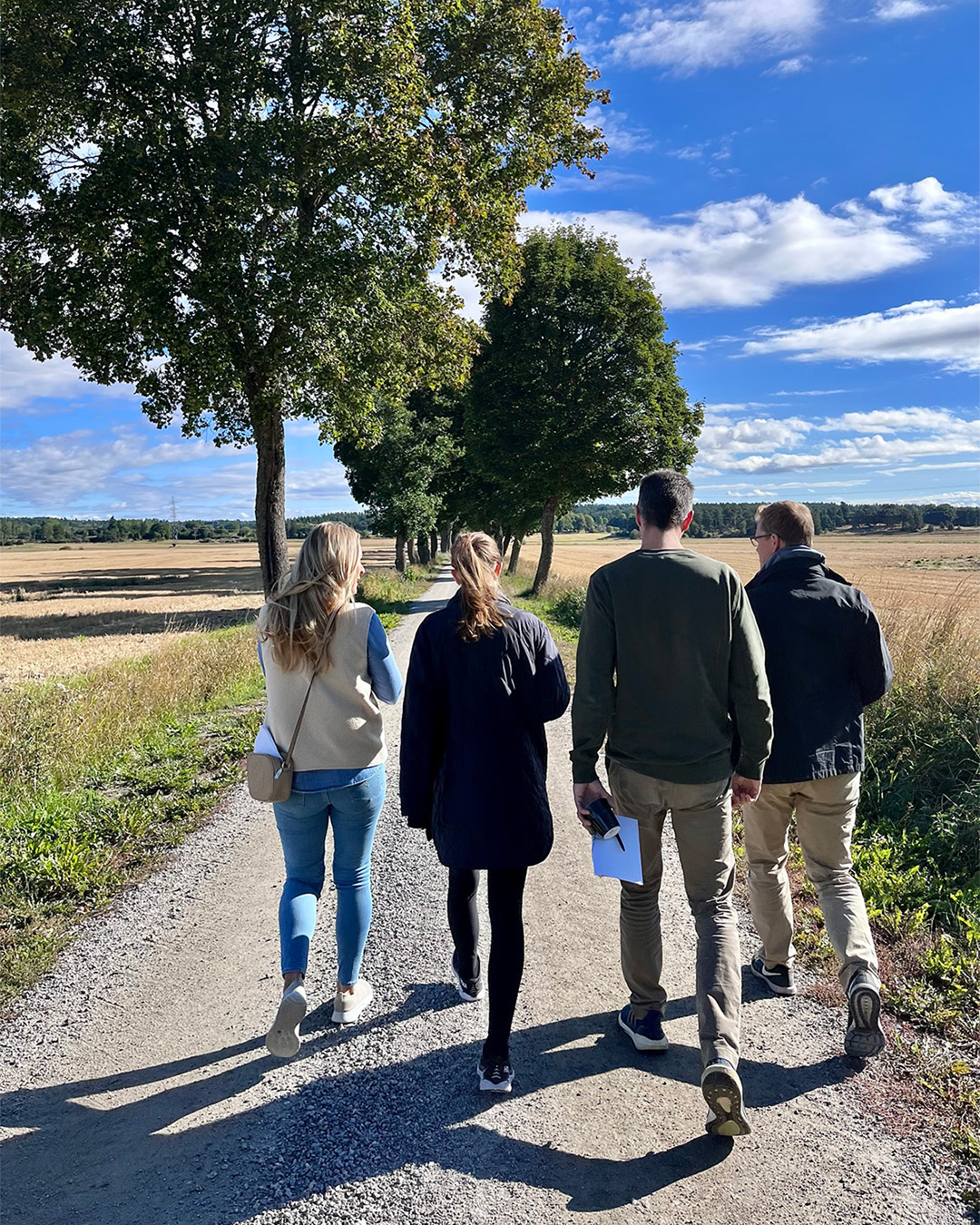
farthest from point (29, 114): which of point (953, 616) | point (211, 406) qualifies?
point (953, 616)

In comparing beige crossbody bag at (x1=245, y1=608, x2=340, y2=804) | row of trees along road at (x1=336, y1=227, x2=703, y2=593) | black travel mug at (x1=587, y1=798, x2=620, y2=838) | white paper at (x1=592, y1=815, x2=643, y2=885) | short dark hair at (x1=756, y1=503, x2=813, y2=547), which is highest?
row of trees along road at (x1=336, y1=227, x2=703, y2=593)

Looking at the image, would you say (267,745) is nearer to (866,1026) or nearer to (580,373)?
(866,1026)

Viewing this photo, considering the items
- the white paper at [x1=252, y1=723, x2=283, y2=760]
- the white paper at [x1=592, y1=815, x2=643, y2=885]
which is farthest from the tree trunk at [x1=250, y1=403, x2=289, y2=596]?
the white paper at [x1=592, y1=815, x2=643, y2=885]

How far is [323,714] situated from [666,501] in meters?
1.74

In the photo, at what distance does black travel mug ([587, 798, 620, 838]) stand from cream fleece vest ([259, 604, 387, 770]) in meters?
0.98

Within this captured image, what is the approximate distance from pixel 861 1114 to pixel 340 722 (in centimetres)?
257

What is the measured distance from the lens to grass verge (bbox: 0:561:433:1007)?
4629mm

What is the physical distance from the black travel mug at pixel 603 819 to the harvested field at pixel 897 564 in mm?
1932

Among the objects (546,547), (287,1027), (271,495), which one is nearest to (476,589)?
(287,1027)

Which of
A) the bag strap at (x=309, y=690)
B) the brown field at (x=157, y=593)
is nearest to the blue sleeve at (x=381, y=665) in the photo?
the bag strap at (x=309, y=690)

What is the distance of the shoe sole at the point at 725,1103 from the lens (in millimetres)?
2715

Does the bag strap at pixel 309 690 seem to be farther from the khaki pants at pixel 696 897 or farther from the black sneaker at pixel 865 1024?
the black sneaker at pixel 865 1024

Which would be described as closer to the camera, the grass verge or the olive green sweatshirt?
the olive green sweatshirt

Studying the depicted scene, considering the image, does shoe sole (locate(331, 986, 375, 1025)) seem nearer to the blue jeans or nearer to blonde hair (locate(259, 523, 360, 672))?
the blue jeans
